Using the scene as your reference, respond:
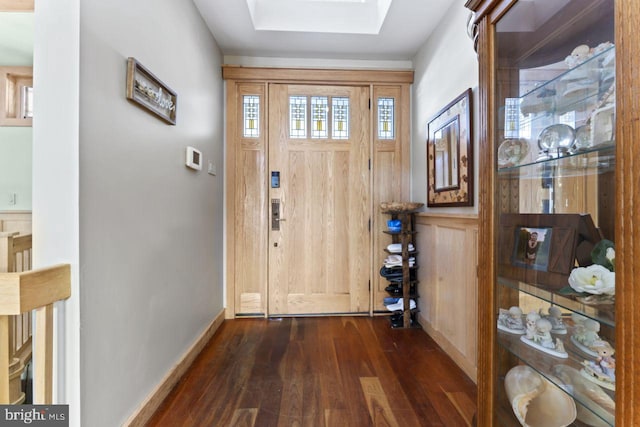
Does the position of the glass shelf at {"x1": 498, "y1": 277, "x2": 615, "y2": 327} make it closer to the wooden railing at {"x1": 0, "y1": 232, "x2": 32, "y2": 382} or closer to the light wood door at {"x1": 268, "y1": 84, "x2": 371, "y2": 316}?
the wooden railing at {"x1": 0, "y1": 232, "x2": 32, "y2": 382}

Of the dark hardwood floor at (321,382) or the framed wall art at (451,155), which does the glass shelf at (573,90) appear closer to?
the framed wall art at (451,155)

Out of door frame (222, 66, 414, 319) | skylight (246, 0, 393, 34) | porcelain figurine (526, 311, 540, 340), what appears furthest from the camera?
door frame (222, 66, 414, 319)

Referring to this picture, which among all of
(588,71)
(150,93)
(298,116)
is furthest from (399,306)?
(150,93)

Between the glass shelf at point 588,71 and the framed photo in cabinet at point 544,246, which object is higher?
the glass shelf at point 588,71

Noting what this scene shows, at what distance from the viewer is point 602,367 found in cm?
76

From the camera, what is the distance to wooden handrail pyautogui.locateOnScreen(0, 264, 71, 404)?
0.89 meters

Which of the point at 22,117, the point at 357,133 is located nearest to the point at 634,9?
the point at 357,133

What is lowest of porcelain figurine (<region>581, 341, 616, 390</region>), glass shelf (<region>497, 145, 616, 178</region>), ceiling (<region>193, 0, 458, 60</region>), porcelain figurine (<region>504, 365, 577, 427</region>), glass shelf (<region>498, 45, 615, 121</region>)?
porcelain figurine (<region>504, 365, 577, 427</region>)

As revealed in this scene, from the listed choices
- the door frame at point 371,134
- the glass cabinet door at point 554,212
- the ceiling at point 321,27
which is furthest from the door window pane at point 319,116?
the glass cabinet door at point 554,212

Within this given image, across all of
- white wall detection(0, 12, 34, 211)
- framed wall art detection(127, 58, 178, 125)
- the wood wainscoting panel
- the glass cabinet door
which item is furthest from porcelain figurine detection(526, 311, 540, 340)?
white wall detection(0, 12, 34, 211)

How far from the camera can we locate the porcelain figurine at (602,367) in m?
0.70

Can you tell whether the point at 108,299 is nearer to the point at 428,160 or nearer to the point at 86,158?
the point at 86,158

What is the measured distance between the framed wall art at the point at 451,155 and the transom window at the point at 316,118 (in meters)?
0.89

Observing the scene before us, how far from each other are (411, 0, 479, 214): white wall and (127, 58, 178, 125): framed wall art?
1.85 meters
